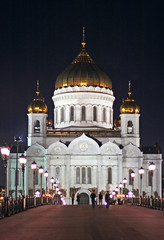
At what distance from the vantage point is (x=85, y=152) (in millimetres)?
99688

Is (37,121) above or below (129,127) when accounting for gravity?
above

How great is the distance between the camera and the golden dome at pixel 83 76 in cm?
10762

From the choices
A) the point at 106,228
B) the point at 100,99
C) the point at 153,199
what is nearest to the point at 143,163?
the point at 100,99

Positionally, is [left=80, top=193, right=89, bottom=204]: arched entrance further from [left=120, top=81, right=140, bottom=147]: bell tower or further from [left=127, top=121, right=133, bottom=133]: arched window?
[left=127, top=121, right=133, bottom=133]: arched window

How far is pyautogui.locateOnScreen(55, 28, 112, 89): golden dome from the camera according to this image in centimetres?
10762

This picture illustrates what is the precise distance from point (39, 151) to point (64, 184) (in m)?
7.13

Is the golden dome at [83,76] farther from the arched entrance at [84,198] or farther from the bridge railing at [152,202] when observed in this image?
the bridge railing at [152,202]

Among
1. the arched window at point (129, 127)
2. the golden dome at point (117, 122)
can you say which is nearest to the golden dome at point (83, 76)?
the golden dome at point (117, 122)

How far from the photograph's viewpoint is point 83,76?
108 meters

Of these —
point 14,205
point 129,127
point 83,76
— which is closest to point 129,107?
point 129,127

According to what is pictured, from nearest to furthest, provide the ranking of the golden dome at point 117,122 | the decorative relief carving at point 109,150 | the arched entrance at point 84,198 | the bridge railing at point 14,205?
the bridge railing at point 14,205 < the arched entrance at point 84,198 < the decorative relief carving at point 109,150 < the golden dome at point 117,122

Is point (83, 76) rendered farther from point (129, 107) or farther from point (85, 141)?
A: point (85, 141)

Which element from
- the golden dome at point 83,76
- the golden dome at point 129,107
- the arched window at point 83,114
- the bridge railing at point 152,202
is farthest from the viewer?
the golden dome at point 83,76

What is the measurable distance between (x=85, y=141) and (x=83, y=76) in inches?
546
